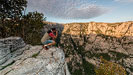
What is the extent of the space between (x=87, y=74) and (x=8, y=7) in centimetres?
15681

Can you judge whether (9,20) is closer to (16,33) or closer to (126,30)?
(16,33)

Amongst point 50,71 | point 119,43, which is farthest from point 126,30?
point 50,71

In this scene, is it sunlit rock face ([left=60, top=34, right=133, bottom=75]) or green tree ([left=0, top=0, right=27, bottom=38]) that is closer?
green tree ([left=0, top=0, right=27, bottom=38])

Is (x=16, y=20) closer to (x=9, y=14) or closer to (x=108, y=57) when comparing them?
(x=9, y=14)

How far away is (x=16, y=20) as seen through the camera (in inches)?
1124

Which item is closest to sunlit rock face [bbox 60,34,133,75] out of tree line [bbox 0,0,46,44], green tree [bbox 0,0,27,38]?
tree line [bbox 0,0,46,44]

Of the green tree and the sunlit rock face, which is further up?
the green tree

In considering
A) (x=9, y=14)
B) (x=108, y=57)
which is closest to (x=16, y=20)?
(x=9, y=14)

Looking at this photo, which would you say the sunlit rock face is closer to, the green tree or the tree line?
the tree line

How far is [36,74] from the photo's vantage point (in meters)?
8.15

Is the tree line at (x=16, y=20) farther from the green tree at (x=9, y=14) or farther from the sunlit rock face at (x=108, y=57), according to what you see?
the sunlit rock face at (x=108, y=57)

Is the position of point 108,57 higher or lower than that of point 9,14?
lower

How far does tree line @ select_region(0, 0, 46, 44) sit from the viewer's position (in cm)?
2494

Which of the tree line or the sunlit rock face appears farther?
the sunlit rock face
